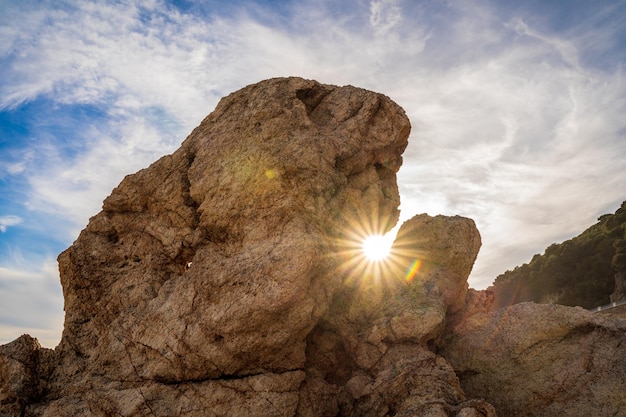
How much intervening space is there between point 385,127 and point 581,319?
8893mm

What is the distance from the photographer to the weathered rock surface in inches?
452

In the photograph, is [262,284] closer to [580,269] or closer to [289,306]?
[289,306]

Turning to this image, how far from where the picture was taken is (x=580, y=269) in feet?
161

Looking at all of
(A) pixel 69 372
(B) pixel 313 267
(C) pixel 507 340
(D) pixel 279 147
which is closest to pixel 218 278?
(B) pixel 313 267

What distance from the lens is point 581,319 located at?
12609 mm

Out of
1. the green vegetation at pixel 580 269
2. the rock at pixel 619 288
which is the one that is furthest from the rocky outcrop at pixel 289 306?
the green vegetation at pixel 580 269

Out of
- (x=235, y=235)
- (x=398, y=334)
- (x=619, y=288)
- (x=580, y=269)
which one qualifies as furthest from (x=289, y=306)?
(x=580, y=269)

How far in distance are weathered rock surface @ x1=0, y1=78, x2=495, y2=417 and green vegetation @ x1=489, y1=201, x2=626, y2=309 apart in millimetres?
39275

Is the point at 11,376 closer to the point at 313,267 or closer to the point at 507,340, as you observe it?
the point at 313,267

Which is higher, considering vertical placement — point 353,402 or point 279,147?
point 279,147

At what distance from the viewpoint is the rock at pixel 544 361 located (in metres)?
11.2

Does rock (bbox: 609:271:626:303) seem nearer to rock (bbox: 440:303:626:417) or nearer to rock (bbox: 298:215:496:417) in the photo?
rock (bbox: 440:303:626:417)

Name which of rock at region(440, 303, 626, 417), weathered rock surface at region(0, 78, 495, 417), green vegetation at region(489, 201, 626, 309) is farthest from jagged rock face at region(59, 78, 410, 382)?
green vegetation at region(489, 201, 626, 309)

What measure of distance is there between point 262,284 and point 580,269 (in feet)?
165
